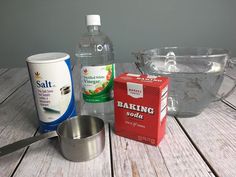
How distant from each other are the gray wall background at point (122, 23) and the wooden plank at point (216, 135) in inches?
28.5

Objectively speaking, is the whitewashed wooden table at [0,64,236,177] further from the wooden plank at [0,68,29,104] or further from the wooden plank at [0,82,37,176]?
the wooden plank at [0,68,29,104]

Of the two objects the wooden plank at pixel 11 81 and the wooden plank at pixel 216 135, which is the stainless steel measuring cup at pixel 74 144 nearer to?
the wooden plank at pixel 216 135

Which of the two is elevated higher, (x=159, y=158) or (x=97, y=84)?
(x=97, y=84)

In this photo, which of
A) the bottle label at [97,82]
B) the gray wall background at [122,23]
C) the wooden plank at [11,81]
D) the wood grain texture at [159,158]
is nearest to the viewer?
the wood grain texture at [159,158]

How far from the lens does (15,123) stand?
0.57m

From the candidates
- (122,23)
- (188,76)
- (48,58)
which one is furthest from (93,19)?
(122,23)

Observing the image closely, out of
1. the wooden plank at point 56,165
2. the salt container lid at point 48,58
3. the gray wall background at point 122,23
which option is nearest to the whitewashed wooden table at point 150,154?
the wooden plank at point 56,165

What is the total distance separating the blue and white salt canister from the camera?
0.44 meters

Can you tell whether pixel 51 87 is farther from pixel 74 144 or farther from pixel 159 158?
pixel 159 158

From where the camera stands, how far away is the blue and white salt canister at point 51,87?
1.45ft

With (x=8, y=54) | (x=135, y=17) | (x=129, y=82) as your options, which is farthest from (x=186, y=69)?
(x=8, y=54)

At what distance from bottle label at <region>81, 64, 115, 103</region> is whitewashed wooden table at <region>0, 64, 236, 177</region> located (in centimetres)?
8

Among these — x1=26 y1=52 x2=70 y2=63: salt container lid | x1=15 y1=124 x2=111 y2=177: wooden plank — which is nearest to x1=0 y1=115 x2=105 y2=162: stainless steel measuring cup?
x1=15 y1=124 x2=111 y2=177: wooden plank

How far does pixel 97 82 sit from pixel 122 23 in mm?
800
